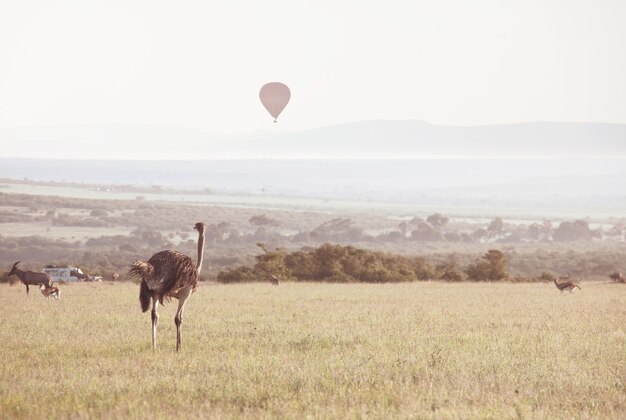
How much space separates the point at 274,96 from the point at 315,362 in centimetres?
6409

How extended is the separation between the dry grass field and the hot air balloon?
167 feet

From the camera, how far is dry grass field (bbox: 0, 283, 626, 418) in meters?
12.9

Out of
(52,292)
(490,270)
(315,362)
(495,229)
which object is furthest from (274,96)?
(495,229)

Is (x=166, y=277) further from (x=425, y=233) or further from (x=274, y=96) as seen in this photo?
(x=425, y=233)

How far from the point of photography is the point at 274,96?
78.9 m

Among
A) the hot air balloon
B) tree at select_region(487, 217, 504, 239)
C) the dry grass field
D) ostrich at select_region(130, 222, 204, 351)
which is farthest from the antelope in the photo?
tree at select_region(487, 217, 504, 239)

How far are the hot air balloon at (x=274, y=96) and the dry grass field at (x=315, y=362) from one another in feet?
167

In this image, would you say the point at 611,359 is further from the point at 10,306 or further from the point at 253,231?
the point at 253,231

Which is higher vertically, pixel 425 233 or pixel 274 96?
pixel 274 96

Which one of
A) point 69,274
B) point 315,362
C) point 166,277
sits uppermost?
point 166,277

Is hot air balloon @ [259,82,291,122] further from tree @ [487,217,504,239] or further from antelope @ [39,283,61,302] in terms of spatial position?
tree @ [487,217,504,239]

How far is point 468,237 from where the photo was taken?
591 ft

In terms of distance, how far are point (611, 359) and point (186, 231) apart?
14742 cm

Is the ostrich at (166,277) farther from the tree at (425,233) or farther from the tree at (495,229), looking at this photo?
the tree at (495,229)
